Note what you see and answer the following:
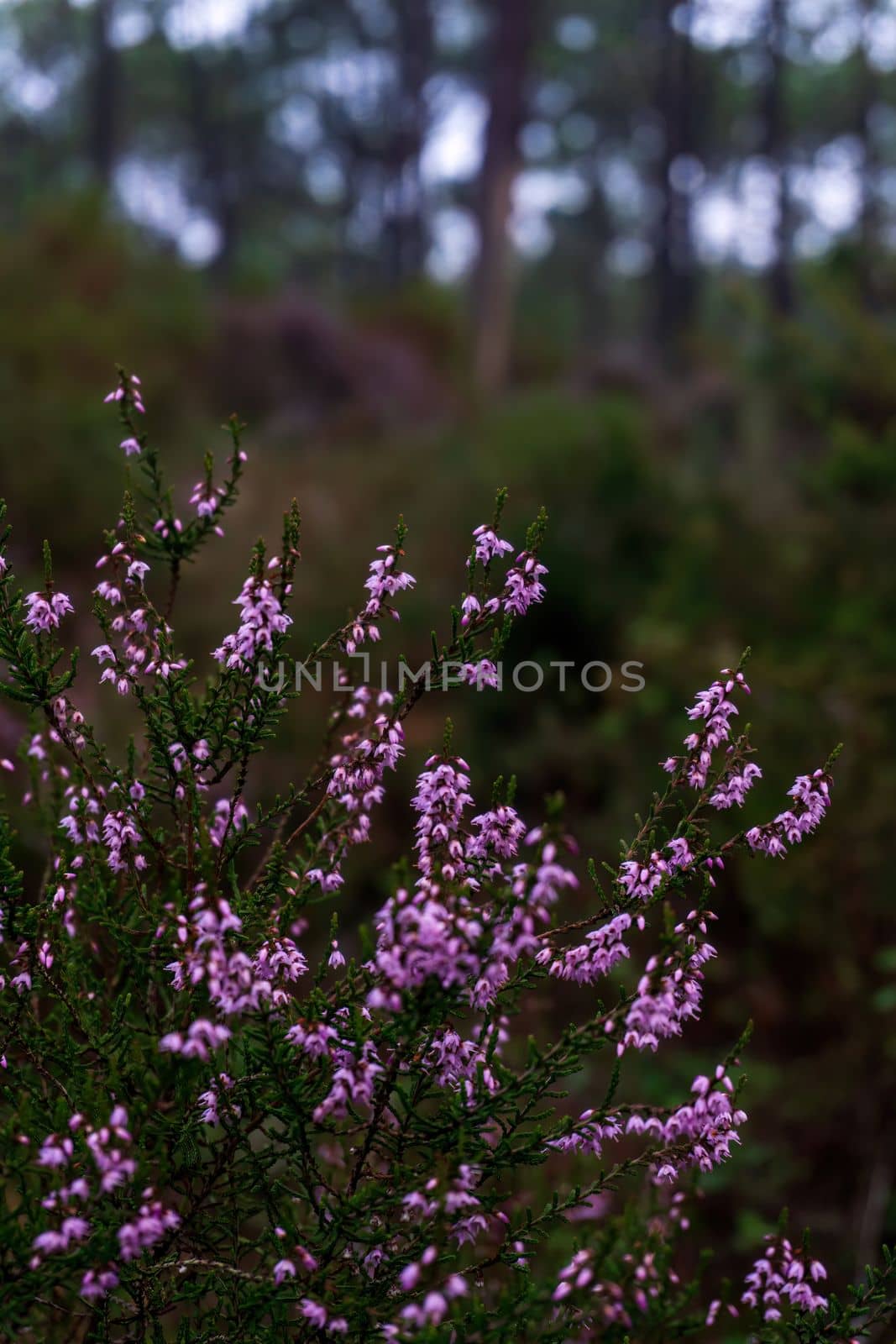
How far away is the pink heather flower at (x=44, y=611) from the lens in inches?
88.4

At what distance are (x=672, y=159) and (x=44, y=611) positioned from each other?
2444 centimetres

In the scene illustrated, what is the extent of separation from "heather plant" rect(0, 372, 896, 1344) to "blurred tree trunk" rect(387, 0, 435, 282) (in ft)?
84.6

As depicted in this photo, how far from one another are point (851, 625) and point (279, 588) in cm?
614

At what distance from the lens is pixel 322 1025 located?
1.97 m

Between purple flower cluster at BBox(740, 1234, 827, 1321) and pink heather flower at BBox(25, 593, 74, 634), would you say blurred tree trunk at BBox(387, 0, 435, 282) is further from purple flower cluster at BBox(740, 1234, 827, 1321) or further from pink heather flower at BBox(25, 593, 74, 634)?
purple flower cluster at BBox(740, 1234, 827, 1321)

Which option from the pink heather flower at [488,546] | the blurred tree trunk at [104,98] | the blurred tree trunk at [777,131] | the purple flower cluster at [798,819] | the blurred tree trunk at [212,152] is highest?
the blurred tree trunk at [212,152]

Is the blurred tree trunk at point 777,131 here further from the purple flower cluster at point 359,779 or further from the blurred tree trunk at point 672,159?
the purple flower cluster at point 359,779

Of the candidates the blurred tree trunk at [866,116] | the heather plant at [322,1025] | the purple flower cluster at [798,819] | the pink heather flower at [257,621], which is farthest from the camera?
the blurred tree trunk at [866,116]

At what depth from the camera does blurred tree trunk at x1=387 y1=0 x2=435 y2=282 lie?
26.9 metres

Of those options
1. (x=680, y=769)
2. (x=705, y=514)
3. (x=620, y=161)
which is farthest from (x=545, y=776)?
(x=620, y=161)

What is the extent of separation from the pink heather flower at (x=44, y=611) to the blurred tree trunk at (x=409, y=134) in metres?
25.7

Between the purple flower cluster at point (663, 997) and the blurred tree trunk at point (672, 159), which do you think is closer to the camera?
the purple flower cluster at point (663, 997)

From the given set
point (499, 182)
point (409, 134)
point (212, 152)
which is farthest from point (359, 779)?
point (212, 152)

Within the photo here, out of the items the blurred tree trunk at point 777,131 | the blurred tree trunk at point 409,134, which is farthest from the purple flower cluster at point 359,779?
the blurred tree trunk at point 409,134
